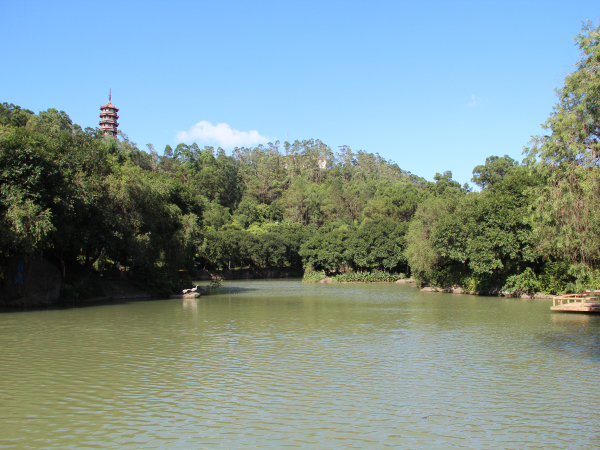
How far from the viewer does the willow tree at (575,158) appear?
40.9ft

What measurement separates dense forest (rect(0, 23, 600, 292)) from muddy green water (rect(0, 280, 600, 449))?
394cm

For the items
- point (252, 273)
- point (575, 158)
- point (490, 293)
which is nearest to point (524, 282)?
point (490, 293)

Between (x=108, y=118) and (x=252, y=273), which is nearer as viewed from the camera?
(x=252, y=273)

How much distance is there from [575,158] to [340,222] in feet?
247

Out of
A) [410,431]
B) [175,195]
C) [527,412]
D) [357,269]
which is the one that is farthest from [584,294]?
[357,269]

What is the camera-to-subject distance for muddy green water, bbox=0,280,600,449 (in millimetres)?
7988

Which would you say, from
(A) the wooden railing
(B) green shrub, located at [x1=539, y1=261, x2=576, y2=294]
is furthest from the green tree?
(A) the wooden railing

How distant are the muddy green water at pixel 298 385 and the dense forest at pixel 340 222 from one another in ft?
12.9

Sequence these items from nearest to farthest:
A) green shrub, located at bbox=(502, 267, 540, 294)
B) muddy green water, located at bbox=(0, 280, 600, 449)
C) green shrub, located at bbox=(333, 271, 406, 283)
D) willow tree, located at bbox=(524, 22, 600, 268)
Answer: muddy green water, located at bbox=(0, 280, 600, 449) < willow tree, located at bbox=(524, 22, 600, 268) < green shrub, located at bbox=(502, 267, 540, 294) < green shrub, located at bbox=(333, 271, 406, 283)

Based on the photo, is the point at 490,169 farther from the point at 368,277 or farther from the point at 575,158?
the point at 575,158

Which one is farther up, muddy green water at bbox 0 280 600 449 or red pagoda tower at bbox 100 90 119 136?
red pagoda tower at bbox 100 90 119 136

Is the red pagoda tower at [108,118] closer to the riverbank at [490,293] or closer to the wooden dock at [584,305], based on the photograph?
the riverbank at [490,293]

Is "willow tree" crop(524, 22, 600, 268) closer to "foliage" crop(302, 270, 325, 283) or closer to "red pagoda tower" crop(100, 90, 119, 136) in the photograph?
"foliage" crop(302, 270, 325, 283)

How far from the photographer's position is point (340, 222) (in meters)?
88.2
